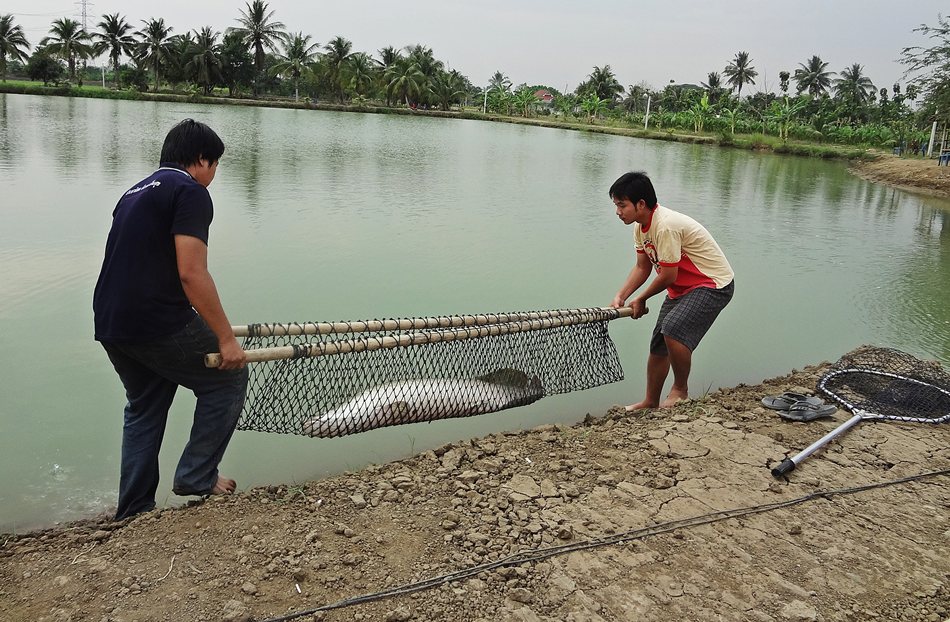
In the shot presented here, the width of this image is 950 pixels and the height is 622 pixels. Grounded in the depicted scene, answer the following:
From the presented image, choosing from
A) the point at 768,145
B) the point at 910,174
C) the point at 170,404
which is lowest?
the point at 170,404

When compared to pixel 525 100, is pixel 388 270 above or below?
below

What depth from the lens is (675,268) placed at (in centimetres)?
358

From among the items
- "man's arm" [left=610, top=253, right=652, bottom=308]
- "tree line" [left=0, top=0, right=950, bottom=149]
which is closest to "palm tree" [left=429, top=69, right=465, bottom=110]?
"tree line" [left=0, top=0, right=950, bottom=149]

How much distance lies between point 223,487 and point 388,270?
4.10m

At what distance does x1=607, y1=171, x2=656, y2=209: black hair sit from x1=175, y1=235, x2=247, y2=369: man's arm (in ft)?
6.30

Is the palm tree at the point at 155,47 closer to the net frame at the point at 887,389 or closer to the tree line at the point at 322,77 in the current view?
the tree line at the point at 322,77

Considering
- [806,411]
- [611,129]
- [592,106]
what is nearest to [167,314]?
[806,411]

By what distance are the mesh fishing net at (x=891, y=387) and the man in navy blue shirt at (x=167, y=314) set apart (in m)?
3.03

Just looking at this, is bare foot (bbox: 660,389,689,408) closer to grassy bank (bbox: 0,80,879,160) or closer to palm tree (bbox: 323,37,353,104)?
grassy bank (bbox: 0,80,879,160)

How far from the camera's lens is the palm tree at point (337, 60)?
51.8m

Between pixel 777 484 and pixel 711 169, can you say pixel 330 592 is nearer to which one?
pixel 777 484

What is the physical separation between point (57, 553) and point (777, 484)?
260 cm

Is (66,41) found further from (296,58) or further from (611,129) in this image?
(611,129)

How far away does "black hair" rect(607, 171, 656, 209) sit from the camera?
3391 mm
